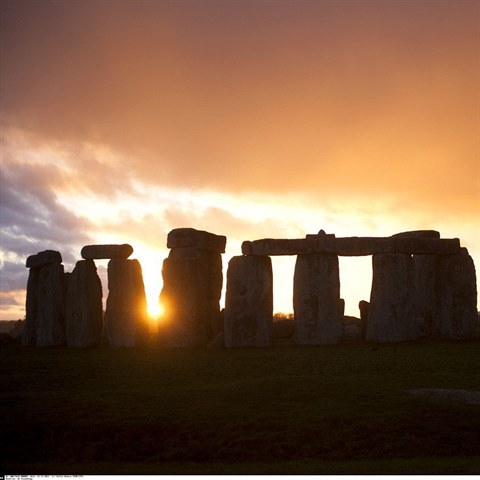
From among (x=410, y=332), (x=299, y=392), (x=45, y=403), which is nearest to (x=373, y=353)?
(x=410, y=332)

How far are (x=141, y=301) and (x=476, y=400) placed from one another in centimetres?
1422

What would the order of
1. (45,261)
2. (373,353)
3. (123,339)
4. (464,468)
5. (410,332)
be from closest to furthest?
(464,468), (373,353), (410,332), (123,339), (45,261)

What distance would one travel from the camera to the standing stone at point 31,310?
28.0 metres

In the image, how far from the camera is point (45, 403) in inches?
531

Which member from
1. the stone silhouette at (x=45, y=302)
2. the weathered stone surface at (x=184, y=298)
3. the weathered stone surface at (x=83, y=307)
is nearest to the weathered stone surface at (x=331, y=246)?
the weathered stone surface at (x=184, y=298)

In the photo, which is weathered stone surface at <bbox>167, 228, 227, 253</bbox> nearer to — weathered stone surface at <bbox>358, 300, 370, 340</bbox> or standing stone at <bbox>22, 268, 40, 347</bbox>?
weathered stone surface at <bbox>358, 300, 370, 340</bbox>

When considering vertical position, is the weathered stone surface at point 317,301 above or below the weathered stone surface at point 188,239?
below

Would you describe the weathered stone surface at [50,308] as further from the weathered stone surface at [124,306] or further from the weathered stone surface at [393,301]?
the weathered stone surface at [393,301]

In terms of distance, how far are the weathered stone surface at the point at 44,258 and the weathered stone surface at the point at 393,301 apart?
1091cm

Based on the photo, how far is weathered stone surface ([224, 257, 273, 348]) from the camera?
23438mm

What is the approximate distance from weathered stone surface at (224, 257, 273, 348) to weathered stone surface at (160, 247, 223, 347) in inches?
47.4

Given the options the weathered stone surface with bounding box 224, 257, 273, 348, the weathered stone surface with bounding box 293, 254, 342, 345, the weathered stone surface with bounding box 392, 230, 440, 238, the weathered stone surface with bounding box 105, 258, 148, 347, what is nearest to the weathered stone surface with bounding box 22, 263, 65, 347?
the weathered stone surface with bounding box 105, 258, 148, 347

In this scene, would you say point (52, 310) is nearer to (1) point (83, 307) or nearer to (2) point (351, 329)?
(1) point (83, 307)

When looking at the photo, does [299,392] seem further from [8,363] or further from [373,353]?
[8,363]
